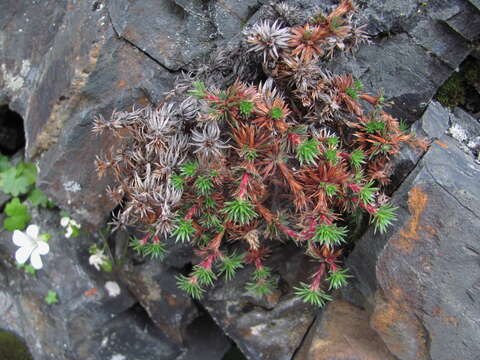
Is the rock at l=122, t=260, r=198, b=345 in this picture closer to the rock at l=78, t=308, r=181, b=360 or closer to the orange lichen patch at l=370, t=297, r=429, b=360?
the rock at l=78, t=308, r=181, b=360

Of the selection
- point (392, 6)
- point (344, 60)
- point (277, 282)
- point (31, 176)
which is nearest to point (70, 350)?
point (31, 176)

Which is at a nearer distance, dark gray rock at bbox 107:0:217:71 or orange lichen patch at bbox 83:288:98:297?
dark gray rock at bbox 107:0:217:71

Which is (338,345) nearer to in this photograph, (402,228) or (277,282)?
(277,282)

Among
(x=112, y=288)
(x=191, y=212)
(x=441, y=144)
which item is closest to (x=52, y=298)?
(x=112, y=288)

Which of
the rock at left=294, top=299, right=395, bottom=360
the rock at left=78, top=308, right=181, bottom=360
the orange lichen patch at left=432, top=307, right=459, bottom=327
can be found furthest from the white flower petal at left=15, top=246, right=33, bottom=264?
the orange lichen patch at left=432, top=307, right=459, bottom=327

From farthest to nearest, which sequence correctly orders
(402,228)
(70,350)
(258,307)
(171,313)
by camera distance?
1. (70,350)
2. (171,313)
3. (258,307)
4. (402,228)

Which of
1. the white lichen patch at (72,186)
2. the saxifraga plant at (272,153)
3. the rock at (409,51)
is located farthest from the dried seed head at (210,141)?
the white lichen patch at (72,186)

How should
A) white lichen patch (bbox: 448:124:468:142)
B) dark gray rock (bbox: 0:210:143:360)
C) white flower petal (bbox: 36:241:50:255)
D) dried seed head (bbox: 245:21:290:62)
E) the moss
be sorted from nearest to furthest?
Result: 1. dried seed head (bbox: 245:21:290:62)
2. white lichen patch (bbox: 448:124:468:142)
3. white flower petal (bbox: 36:241:50:255)
4. dark gray rock (bbox: 0:210:143:360)
5. the moss
